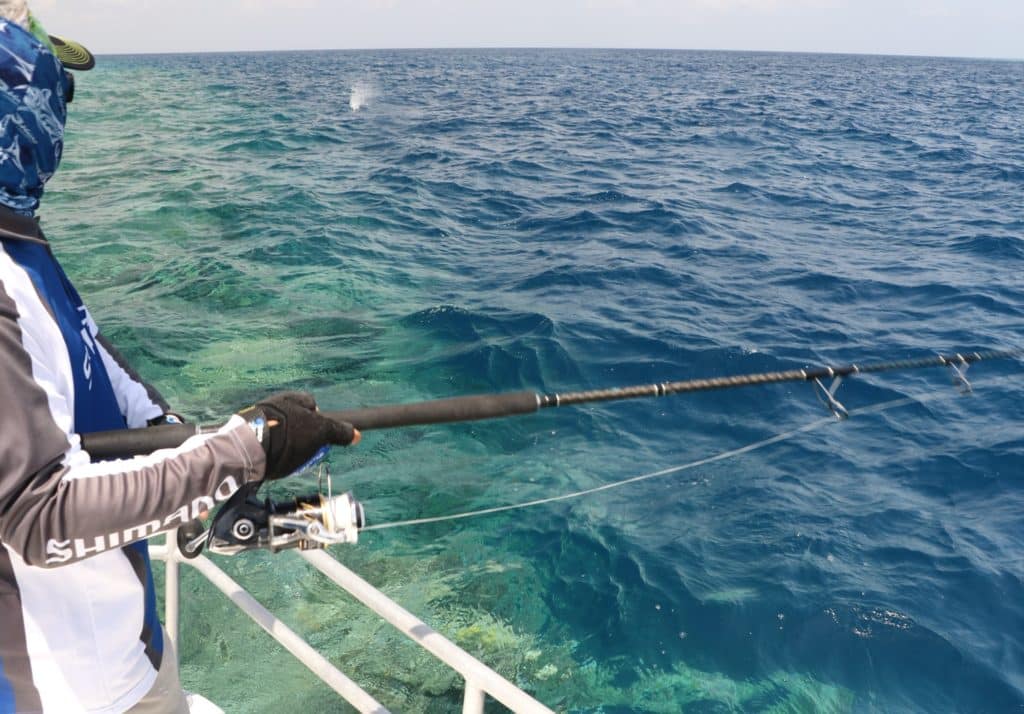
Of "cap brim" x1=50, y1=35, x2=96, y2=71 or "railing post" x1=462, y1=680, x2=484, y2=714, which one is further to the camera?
"cap brim" x1=50, y1=35, x2=96, y2=71

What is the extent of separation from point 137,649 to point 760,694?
3.57 meters

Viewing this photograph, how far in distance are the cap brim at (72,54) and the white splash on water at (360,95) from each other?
29.2m

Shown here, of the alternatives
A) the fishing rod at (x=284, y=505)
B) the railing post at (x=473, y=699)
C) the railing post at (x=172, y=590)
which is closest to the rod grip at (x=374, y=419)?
the fishing rod at (x=284, y=505)

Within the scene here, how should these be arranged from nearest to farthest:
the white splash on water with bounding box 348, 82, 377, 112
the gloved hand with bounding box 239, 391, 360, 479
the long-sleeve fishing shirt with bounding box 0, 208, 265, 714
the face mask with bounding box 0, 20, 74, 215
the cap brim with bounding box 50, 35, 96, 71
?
the long-sleeve fishing shirt with bounding box 0, 208, 265, 714, the face mask with bounding box 0, 20, 74, 215, the gloved hand with bounding box 239, 391, 360, 479, the cap brim with bounding box 50, 35, 96, 71, the white splash on water with bounding box 348, 82, 377, 112

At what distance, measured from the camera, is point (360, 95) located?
3688 cm

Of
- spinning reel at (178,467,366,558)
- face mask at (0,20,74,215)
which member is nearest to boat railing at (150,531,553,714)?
spinning reel at (178,467,366,558)

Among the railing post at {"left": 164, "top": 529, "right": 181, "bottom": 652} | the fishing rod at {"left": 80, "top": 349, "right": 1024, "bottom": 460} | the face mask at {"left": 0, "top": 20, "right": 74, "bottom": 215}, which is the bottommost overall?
the railing post at {"left": 164, "top": 529, "right": 181, "bottom": 652}

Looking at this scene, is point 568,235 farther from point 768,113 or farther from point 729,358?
point 768,113

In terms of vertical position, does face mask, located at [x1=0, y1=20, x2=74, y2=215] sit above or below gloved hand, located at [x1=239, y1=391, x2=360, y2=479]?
above

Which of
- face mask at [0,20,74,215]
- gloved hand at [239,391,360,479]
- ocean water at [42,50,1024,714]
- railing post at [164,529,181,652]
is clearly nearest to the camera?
face mask at [0,20,74,215]

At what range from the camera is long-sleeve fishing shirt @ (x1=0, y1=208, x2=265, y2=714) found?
1398mm

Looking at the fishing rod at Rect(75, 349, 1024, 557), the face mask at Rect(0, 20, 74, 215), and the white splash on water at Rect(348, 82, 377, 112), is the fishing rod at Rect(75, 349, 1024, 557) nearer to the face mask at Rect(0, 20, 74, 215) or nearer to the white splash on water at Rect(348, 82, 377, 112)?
the face mask at Rect(0, 20, 74, 215)

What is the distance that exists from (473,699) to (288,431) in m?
1.01

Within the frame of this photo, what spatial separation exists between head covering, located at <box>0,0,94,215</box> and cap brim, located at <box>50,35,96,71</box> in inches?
27.5
